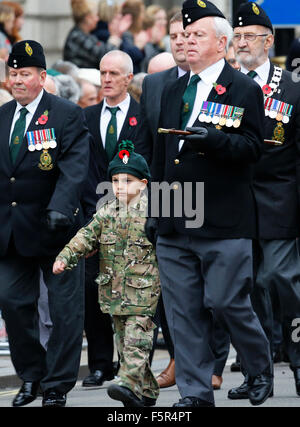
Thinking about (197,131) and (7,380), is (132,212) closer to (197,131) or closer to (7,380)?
(197,131)

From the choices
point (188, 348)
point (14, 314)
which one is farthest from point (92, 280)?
point (188, 348)

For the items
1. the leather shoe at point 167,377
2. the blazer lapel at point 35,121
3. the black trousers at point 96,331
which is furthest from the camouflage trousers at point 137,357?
the black trousers at point 96,331

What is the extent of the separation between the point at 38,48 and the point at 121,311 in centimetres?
173

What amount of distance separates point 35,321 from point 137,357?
0.85 m

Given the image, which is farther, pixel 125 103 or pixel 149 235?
pixel 125 103

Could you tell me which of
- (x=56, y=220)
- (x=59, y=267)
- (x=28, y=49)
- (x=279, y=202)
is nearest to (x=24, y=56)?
(x=28, y=49)

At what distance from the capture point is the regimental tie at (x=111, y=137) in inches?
398

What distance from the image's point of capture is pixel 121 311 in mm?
8344

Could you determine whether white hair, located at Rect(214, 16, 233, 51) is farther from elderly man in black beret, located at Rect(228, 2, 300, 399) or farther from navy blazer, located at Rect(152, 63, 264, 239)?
elderly man in black beret, located at Rect(228, 2, 300, 399)

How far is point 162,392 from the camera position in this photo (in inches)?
372

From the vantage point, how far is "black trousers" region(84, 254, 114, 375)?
9859mm

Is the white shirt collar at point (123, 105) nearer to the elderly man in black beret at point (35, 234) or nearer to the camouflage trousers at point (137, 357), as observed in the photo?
the elderly man in black beret at point (35, 234)

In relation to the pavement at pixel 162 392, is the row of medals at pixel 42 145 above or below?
above

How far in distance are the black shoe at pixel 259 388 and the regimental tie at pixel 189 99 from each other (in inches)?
58.4
